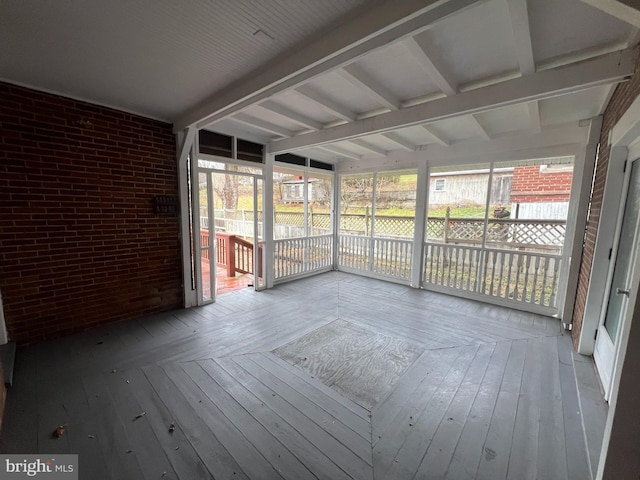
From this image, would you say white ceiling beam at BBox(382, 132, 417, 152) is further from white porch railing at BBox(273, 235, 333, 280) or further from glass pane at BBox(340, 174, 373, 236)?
white porch railing at BBox(273, 235, 333, 280)

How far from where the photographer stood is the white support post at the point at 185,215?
129 inches

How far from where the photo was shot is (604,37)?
5.53 feet

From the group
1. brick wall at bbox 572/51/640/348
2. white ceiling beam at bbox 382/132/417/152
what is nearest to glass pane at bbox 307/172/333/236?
white ceiling beam at bbox 382/132/417/152

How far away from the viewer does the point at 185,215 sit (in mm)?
3467

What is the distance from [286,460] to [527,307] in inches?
151

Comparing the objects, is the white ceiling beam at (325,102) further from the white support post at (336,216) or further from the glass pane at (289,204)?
the white support post at (336,216)

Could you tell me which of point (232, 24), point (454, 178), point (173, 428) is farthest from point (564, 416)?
point (454, 178)

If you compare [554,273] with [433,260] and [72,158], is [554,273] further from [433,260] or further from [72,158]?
[72,158]

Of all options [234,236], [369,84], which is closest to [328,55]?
[369,84]

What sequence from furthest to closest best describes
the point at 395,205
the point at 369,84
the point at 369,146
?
the point at 395,205, the point at 369,146, the point at 369,84

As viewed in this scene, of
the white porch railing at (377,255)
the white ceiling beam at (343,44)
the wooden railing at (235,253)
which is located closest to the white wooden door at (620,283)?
the white ceiling beam at (343,44)

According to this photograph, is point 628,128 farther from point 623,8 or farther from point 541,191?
point 541,191

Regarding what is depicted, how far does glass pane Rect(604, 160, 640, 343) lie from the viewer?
1988mm

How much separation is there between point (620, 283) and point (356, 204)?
409cm
